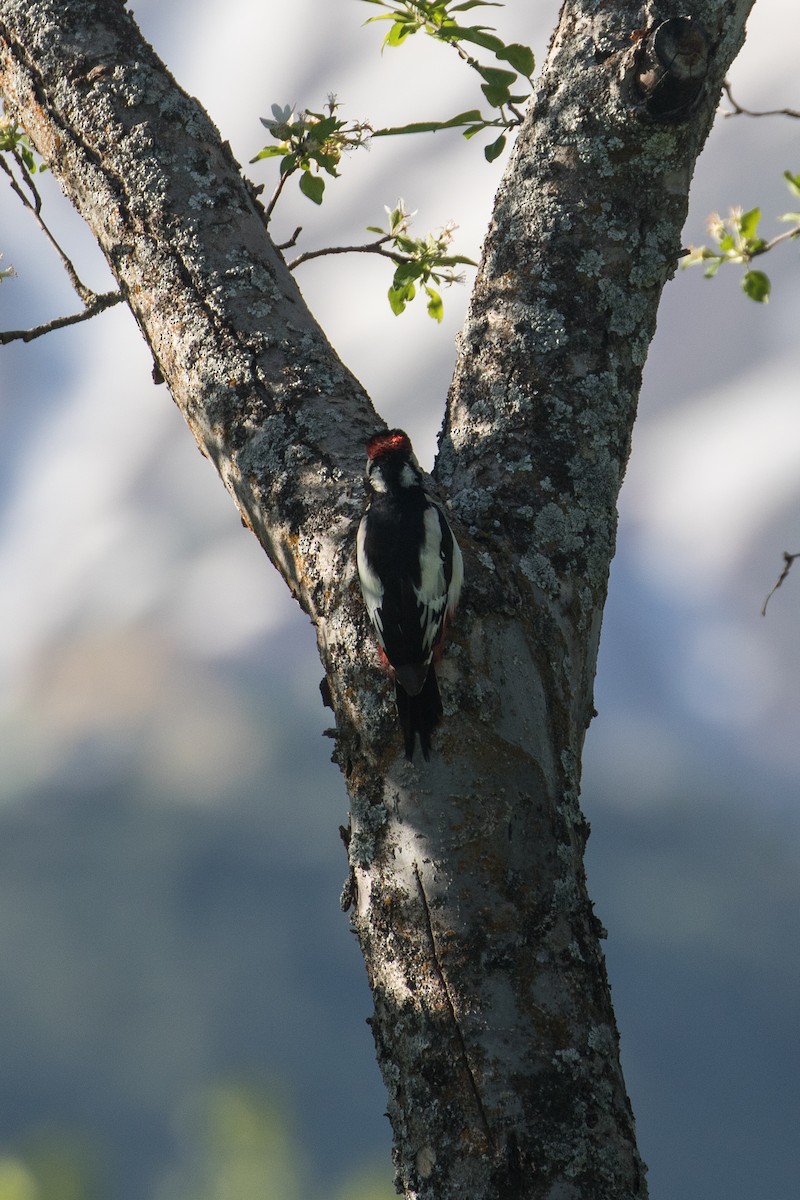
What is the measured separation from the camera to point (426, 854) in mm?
1554

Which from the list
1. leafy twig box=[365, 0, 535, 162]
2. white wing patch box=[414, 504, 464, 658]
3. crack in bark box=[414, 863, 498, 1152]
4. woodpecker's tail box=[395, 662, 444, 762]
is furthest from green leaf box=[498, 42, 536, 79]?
crack in bark box=[414, 863, 498, 1152]

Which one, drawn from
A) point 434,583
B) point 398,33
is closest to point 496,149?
point 398,33

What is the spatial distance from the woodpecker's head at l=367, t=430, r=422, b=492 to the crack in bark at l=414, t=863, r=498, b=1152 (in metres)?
0.67

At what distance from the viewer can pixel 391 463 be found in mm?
1976

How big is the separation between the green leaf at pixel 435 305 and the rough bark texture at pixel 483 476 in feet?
2.26

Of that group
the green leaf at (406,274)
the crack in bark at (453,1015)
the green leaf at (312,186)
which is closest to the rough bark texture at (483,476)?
the crack in bark at (453,1015)

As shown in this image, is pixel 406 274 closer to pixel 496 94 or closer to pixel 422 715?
pixel 496 94

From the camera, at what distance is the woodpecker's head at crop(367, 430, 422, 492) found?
190cm

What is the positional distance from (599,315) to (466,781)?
986mm

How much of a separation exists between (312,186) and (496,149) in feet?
1.41

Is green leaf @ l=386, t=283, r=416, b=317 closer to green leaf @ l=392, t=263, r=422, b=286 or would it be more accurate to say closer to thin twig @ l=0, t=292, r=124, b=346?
green leaf @ l=392, t=263, r=422, b=286

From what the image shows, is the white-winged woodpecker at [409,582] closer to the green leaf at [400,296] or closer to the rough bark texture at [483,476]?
the rough bark texture at [483,476]

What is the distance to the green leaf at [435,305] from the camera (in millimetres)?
2920

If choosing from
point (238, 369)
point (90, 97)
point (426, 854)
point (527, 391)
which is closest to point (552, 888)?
point (426, 854)
